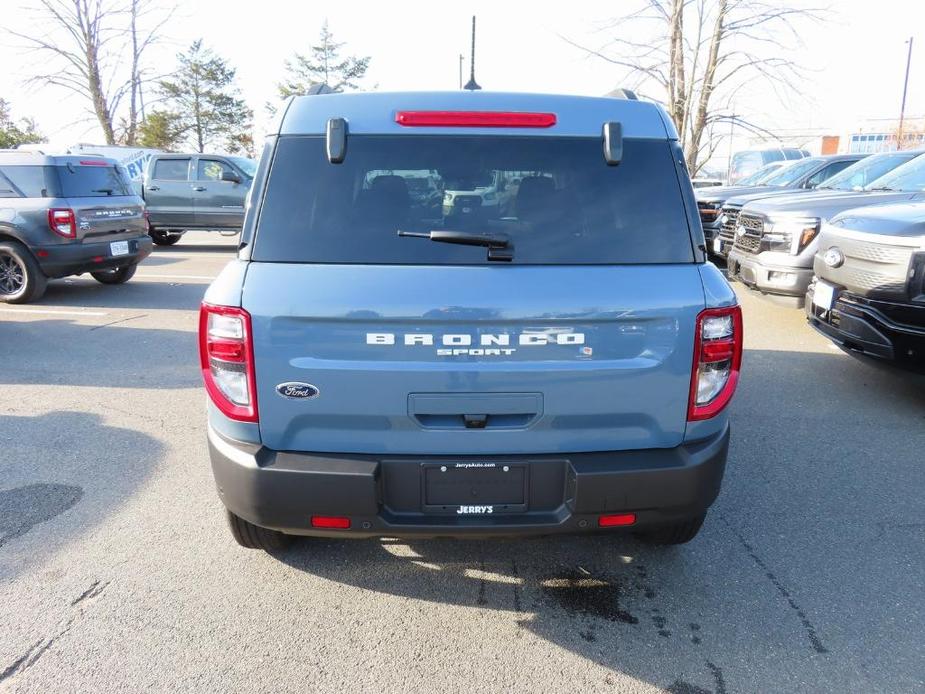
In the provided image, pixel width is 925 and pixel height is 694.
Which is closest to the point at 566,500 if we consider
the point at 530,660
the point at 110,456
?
the point at 530,660

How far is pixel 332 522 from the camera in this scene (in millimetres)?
2414

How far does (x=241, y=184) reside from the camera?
15.6 metres

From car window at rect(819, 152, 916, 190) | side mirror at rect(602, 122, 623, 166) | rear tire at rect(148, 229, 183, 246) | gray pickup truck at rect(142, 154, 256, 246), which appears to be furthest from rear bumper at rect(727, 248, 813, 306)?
rear tire at rect(148, 229, 183, 246)

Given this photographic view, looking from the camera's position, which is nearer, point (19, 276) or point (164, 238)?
point (19, 276)

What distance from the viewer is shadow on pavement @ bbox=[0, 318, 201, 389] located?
19.4 ft

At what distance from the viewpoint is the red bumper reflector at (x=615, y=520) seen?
2.44 m

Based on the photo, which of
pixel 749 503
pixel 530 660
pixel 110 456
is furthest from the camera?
pixel 110 456

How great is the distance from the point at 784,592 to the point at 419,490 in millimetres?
1695

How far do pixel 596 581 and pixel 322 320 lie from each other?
1.69 m

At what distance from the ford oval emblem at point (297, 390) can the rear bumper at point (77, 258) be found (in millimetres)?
8159

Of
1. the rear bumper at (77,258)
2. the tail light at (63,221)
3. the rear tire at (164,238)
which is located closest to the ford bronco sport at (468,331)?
the tail light at (63,221)

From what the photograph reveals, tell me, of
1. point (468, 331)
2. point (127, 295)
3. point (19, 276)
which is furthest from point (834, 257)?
point (19, 276)

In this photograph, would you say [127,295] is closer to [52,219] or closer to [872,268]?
[52,219]

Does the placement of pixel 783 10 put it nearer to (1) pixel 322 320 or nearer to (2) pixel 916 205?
(2) pixel 916 205
